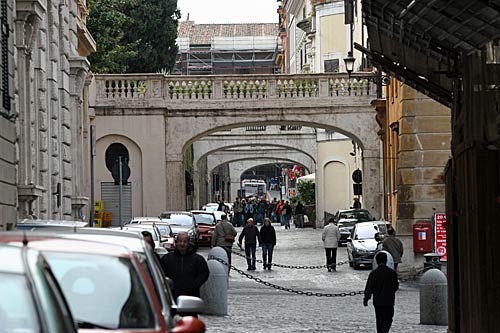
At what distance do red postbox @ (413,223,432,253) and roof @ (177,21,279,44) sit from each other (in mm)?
100148

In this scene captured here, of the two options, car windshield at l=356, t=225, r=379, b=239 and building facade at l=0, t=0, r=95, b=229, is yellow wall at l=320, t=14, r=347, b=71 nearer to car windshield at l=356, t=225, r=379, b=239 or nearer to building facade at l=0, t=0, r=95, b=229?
building facade at l=0, t=0, r=95, b=229

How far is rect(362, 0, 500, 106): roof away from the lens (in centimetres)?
1579

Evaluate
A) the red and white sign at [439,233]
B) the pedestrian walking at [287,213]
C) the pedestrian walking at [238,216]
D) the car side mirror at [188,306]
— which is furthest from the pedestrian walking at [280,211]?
the car side mirror at [188,306]

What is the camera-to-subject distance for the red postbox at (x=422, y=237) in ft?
112

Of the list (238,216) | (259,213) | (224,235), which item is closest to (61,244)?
(224,235)

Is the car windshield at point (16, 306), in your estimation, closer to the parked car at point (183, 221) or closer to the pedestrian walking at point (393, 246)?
the pedestrian walking at point (393, 246)

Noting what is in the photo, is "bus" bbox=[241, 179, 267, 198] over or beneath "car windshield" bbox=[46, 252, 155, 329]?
over

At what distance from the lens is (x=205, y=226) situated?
5125 centimetres

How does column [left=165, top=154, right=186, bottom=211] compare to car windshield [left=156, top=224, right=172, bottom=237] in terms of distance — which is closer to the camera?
car windshield [left=156, top=224, right=172, bottom=237]

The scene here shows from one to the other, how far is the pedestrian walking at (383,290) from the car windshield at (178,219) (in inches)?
1042

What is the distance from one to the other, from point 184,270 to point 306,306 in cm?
1095

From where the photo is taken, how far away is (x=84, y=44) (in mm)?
42188

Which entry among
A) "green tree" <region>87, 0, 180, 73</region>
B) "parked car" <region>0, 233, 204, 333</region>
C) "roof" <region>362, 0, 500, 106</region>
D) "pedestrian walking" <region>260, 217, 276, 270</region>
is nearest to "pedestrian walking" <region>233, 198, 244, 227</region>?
"green tree" <region>87, 0, 180, 73</region>

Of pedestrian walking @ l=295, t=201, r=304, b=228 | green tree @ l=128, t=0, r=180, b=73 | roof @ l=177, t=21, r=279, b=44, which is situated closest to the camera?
green tree @ l=128, t=0, r=180, b=73
